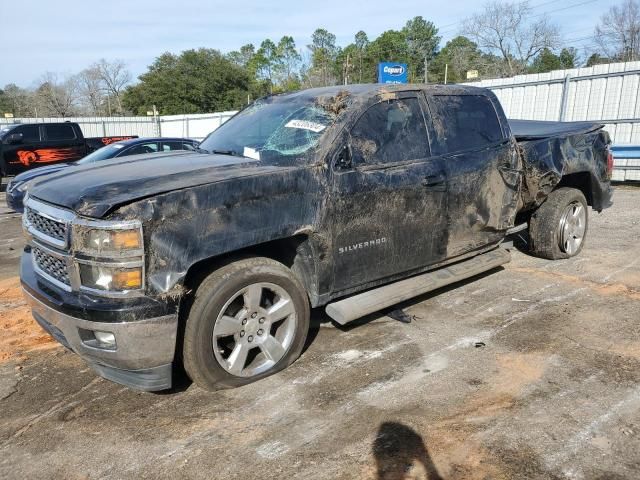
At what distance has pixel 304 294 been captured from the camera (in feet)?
11.3

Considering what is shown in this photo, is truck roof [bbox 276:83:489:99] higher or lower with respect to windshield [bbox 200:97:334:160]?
higher

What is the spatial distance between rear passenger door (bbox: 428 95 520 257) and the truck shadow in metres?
1.94

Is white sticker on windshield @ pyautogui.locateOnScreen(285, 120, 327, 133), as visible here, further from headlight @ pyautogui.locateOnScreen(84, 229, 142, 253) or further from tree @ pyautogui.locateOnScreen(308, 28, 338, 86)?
tree @ pyautogui.locateOnScreen(308, 28, 338, 86)

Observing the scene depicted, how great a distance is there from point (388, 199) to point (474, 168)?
110 centimetres

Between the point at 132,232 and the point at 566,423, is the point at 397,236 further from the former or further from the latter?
the point at 132,232

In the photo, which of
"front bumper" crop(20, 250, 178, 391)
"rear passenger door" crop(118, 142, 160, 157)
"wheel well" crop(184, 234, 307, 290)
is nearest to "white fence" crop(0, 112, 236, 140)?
"rear passenger door" crop(118, 142, 160, 157)

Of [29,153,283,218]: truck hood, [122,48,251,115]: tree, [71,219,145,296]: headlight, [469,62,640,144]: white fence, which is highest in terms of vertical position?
[122,48,251,115]: tree

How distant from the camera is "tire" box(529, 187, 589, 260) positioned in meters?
5.59

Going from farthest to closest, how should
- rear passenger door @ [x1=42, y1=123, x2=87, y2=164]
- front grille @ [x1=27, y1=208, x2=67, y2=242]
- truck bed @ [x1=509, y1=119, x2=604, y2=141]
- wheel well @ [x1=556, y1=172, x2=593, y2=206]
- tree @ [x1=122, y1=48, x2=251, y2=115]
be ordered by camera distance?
tree @ [x1=122, y1=48, x2=251, y2=115] → rear passenger door @ [x1=42, y1=123, x2=87, y2=164] → wheel well @ [x1=556, y1=172, x2=593, y2=206] → truck bed @ [x1=509, y1=119, x2=604, y2=141] → front grille @ [x1=27, y1=208, x2=67, y2=242]

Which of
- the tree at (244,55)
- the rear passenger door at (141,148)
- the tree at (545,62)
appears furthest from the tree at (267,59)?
the rear passenger door at (141,148)

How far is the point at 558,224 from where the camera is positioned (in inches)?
221

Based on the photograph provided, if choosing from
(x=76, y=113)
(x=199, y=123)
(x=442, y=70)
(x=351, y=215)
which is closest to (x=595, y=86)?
(x=351, y=215)

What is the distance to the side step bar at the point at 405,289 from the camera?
3.64 metres

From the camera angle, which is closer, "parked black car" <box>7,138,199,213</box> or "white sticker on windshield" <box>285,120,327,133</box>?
"white sticker on windshield" <box>285,120,327,133</box>
